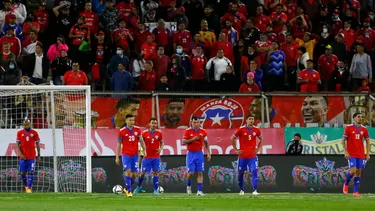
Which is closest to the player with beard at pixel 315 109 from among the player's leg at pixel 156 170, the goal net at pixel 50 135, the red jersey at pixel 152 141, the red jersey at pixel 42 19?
the red jersey at pixel 152 141

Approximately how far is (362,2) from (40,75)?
622 inches

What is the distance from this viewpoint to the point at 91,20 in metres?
33.7

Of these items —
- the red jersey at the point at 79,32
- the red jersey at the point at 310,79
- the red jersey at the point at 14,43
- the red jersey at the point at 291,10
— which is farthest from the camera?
the red jersey at the point at 291,10

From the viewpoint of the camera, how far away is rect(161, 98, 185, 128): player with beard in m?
29.4

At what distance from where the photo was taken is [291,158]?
3125cm

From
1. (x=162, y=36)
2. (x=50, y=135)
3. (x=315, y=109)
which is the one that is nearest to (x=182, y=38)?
(x=162, y=36)

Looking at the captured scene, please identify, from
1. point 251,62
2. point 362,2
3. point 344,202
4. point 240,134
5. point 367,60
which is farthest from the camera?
point 362,2

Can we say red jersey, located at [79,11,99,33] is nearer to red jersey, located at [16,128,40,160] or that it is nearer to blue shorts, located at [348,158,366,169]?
red jersey, located at [16,128,40,160]

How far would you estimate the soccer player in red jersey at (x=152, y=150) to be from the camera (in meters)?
27.8

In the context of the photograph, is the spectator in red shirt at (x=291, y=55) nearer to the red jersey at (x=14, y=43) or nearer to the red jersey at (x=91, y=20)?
the red jersey at (x=91, y=20)

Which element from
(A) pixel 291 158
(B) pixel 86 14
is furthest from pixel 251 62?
(B) pixel 86 14

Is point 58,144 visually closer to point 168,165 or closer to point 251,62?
point 168,165

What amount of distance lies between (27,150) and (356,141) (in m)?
9.75

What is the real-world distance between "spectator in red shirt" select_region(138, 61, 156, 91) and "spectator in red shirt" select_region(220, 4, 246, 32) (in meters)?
5.24
